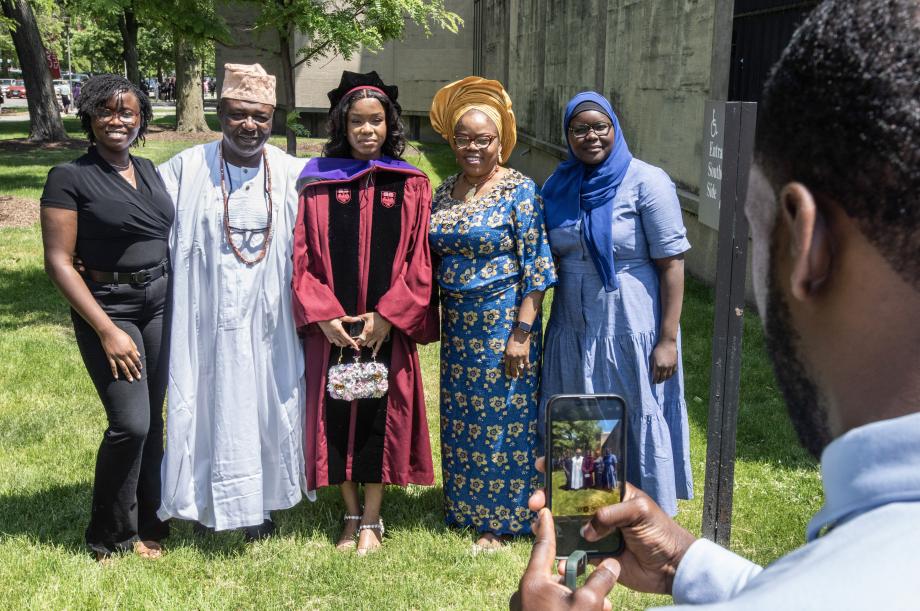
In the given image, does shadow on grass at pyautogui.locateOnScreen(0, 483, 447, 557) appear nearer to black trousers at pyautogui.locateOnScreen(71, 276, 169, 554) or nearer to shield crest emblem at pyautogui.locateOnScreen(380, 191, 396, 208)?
black trousers at pyautogui.locateOnScreen(71, 276, 169, 554)

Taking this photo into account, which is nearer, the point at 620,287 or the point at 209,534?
the point at 620,287

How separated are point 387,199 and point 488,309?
0.70 metres

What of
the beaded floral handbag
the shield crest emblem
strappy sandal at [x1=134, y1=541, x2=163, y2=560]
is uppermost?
the shield crest emblem

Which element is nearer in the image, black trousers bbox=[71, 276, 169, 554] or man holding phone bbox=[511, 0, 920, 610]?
man holding phone bbox=[511, 0, 920, 610]

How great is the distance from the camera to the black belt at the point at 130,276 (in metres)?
3.93

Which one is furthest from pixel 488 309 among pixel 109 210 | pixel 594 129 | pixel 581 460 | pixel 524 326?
pixel 581 460

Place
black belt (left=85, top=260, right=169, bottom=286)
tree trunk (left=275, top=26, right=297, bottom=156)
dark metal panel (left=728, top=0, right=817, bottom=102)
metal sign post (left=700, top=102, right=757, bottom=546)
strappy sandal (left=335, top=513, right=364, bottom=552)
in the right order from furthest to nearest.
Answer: tree trunk (left=275, top=26, right=297, bottom=156) < dark metal panel (left=728, top=0, right=817, bottom=102) < strappy sandal (left=335, top=513, right=364, bottom=552) < black belt (left=85, top=260, right=169, bottom=286) < metal sign post (left=700, top=102, right=757, bottom=546)

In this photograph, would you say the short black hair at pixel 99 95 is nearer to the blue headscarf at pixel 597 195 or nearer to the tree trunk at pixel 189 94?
the blue headscarf at pixel 597 195

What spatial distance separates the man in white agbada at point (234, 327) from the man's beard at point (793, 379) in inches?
133

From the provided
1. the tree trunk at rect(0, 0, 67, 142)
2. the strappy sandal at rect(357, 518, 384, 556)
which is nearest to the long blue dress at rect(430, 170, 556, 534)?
the strappy sandal at rect(357, 518, 384, 556)

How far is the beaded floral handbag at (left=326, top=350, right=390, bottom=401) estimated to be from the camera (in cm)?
429

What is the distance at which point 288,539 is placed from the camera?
4.49 m

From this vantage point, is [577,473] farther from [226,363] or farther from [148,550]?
[148,550]

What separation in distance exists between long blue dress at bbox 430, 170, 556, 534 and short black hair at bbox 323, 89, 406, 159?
31 cm
